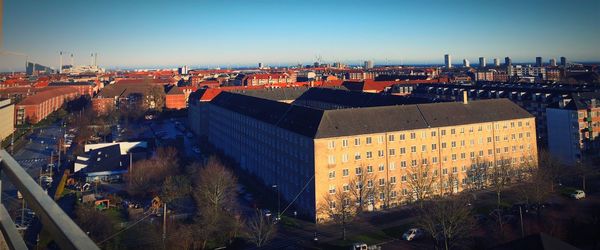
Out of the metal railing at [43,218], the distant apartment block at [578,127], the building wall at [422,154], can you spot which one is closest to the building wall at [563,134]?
the distant apartment block at [578,127]

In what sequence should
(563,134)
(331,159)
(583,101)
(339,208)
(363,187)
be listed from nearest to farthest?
(339,208), (331,159), (363,187), (583,101), (563,134)

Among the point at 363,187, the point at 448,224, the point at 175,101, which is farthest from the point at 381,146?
the point at 175,101

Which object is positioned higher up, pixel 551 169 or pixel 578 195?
pixel 551 169

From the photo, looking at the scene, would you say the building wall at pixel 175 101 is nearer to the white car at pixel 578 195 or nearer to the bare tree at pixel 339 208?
the bare tree at pixel 339 208

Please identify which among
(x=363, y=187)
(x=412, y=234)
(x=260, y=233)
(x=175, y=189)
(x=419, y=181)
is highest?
(x=419, y=181)

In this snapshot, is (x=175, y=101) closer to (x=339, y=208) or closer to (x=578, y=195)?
(x=339, y=208)
